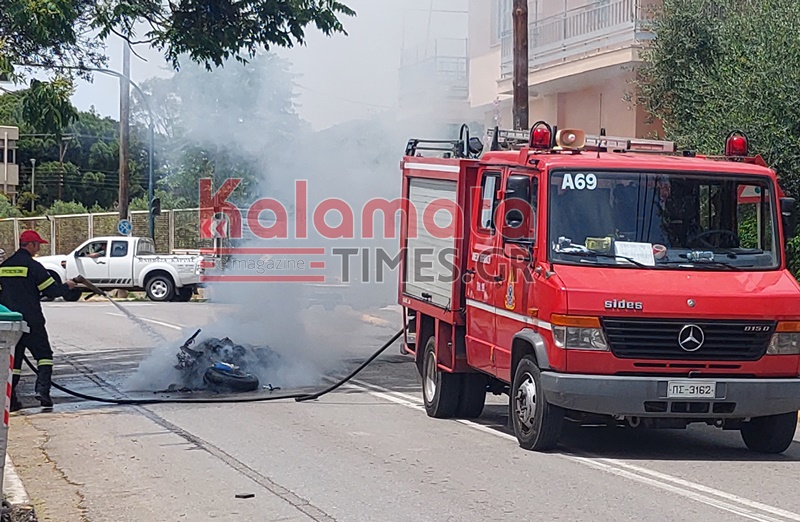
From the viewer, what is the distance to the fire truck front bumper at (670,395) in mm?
8555

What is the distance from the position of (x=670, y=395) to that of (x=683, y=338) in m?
0.45

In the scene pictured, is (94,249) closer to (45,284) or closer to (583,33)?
(583,33)

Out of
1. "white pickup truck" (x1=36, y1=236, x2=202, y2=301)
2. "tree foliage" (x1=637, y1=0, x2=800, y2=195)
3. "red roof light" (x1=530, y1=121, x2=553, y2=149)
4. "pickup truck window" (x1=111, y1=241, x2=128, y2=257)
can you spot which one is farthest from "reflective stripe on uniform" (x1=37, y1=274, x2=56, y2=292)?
"pickup truck window" (x1=111, y1=241, x2=128, y2=257)

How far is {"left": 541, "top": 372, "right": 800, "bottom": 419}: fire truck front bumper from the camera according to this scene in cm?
855

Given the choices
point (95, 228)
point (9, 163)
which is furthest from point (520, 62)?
point (9, 163)

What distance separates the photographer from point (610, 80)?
22953 millimetres

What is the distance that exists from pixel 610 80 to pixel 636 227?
47.5 feet

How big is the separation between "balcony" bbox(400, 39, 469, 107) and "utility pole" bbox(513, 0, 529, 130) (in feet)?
9.13

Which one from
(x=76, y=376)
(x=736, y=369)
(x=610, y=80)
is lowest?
(x=76, y=376)

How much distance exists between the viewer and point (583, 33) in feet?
74.5

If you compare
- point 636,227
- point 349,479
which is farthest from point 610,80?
point 349,479

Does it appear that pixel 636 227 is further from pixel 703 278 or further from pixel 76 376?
pixel 76 376

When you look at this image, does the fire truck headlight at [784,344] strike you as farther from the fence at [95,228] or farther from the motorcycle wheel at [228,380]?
the fence at [95,228]

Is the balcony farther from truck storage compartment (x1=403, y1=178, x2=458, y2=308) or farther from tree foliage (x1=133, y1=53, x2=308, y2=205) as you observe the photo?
truck storage compartment (x1=403, y1=178, x2=458, y2=308)
